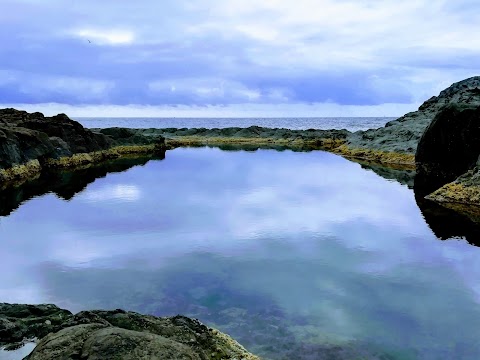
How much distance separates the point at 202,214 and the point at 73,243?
6.74m

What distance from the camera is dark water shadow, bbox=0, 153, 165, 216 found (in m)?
26.5

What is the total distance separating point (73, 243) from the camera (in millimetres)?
17438

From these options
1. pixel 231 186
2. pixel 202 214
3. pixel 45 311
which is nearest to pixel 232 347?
pixel 45 311

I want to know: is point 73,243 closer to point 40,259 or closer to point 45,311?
point 40,259

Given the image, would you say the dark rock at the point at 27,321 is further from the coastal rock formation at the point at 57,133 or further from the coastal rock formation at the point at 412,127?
the coastal rock formation at the point at 412,127

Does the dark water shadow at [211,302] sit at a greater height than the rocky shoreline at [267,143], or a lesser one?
lesser

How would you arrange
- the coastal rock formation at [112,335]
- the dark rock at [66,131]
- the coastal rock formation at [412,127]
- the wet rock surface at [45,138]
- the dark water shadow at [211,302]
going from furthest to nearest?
the dark rock at [66,131] → the coastal rock formation at [412,127] → the wet rock surface at [45,138] → the dark water shadow at [211,302] → the coastal rock formation at [112,335]

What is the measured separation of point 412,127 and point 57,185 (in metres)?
37.7

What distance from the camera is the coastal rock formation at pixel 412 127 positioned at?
47500 mm

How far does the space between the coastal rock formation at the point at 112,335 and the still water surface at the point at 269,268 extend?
1.52m

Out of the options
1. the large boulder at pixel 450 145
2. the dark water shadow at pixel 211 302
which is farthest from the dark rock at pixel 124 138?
the dark water shadow at pixel 211 302

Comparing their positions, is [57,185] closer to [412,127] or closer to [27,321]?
[27,321]

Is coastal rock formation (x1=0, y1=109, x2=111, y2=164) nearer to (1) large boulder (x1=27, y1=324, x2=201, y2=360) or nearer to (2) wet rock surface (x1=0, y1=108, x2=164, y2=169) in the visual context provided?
(2) wet rock surface (x1=0, y1=108, x2=164, y2=169)

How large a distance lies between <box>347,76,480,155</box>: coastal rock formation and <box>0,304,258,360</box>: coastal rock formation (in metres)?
41.2
